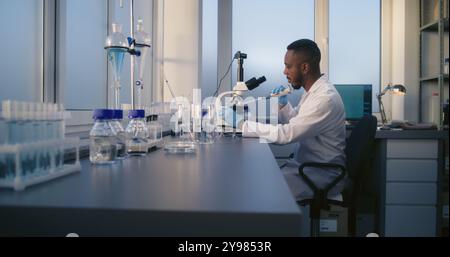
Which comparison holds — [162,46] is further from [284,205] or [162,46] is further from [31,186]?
[284,205]

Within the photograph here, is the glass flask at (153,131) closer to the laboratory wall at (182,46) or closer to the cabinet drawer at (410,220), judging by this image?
the laboratory wall at (182,46)

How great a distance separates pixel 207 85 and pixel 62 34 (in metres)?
1.99

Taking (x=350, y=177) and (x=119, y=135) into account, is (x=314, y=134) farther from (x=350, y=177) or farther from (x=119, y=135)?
(x=119, y=135)

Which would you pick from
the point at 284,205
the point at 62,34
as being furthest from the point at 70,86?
the point at 284,205

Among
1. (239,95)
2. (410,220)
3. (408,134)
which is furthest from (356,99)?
(239,95)

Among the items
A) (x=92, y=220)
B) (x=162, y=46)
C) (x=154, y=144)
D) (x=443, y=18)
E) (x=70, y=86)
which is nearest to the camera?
(x=92, y=220)

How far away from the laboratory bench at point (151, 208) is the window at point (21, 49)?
0.71 meters

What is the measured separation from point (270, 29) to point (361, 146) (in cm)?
201

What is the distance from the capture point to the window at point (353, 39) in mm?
3551

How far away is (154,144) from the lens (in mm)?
1479

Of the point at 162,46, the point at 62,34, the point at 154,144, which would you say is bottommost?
the point at 154,144

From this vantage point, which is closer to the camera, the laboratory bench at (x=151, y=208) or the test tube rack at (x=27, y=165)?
the laboratory bench at (x=151, y=208)

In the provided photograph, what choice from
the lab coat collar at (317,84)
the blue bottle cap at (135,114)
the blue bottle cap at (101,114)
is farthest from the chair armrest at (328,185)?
the blue bottle cap at (101,114)

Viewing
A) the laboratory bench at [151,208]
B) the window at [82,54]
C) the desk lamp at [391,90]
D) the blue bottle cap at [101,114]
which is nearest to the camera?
the laboratory bench at [151,208]
